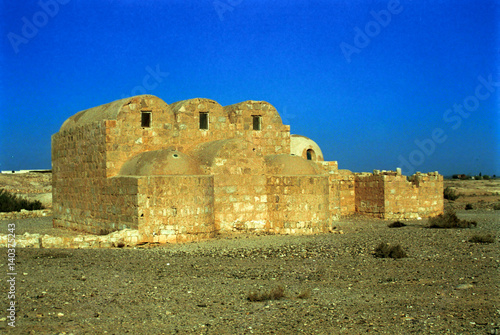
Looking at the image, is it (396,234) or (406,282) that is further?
(396,234)

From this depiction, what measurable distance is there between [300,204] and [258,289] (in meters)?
6.55

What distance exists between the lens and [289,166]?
13.8m

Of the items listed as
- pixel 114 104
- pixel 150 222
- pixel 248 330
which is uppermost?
pixel 114 104

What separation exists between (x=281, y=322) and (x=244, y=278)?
250 centimetres

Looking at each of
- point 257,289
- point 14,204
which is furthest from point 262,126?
point 14,204

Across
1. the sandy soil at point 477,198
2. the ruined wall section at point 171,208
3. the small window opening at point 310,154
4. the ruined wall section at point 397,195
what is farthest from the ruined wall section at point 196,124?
the sandy soil at point 477,198

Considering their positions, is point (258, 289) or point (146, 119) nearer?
point (258, 289)

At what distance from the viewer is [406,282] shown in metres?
7.30

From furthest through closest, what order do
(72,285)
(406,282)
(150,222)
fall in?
(150,222)
(406,282)
(72,285)

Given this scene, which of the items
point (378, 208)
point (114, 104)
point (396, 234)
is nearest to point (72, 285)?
point (114, 104)

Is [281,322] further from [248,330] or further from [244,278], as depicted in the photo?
[244,278]

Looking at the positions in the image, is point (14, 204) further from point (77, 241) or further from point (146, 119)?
point (77, 241)

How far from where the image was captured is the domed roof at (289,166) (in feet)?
45.0

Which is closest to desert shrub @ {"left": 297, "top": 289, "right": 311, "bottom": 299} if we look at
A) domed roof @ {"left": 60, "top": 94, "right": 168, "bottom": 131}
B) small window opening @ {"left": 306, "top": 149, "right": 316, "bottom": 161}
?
domed roof @ {"left": 60, "top": 94, "right": 168, "bottom": 131}
